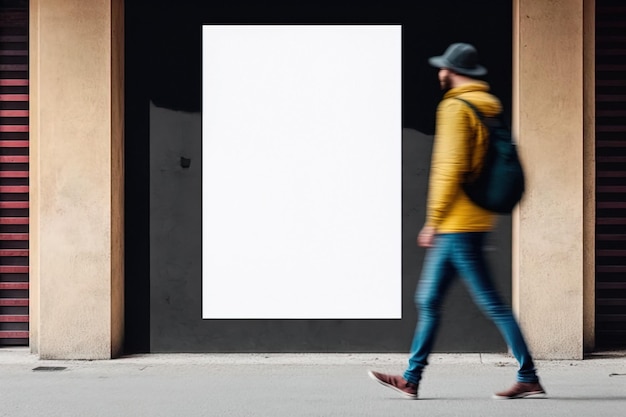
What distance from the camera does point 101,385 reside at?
7.89 meters

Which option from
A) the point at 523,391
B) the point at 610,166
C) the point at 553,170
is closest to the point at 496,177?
the point at 523,391

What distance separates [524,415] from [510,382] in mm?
1289

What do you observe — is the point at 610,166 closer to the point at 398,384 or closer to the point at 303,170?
the point at 303,170

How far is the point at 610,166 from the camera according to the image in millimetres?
9289

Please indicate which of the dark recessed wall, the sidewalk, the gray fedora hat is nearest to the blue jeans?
the sidewalk

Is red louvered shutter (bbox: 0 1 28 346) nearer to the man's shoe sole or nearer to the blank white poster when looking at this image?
the blank white poster

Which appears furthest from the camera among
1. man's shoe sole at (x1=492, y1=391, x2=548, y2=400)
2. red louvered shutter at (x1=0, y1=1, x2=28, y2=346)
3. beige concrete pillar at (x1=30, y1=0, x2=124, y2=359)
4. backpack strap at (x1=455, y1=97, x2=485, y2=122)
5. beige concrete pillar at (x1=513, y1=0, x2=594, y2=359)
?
red louvered shutter at (x1=0, y1=1, x2=28, y2=346)

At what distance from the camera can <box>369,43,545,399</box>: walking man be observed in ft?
22.0

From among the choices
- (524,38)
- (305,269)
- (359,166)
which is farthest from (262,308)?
(524,38)

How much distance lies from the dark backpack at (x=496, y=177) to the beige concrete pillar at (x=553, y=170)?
2133 millimetres

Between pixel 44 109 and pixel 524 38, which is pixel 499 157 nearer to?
pixel 524 38

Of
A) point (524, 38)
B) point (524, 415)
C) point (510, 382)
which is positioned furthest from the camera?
point (524, 38)

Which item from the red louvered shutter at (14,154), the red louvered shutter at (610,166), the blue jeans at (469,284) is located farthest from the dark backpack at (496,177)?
the red louvered shutter at (14,154)

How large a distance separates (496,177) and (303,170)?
2729mm
